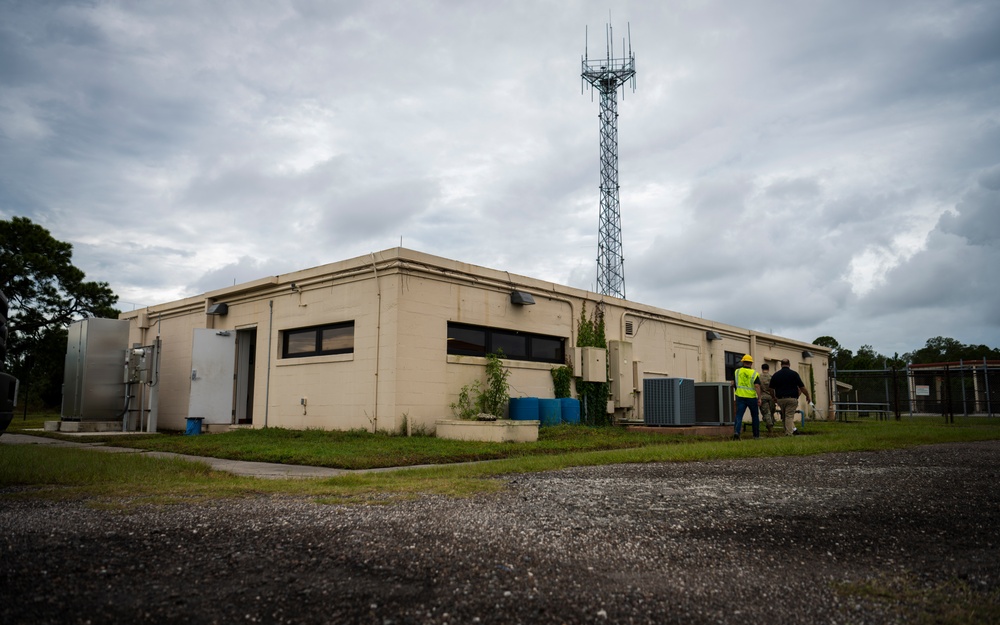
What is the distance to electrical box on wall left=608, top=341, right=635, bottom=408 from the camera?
1811 cm

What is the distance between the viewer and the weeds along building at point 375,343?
13.5 metres

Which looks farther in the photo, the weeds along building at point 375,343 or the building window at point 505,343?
the building window at point 505,343

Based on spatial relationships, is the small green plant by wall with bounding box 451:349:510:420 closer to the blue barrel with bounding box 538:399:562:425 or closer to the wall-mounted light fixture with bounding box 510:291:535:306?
the blue barrel with bounding box 538:399:562:425

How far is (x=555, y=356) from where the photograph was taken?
17.2 meters

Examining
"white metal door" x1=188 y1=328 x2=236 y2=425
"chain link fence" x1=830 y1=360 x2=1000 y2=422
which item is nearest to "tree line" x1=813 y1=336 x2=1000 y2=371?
"chain link fence" x1=830 y1=360 x2=1000 y2=422

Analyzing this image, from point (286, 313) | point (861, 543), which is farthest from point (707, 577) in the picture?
point (286, 313)

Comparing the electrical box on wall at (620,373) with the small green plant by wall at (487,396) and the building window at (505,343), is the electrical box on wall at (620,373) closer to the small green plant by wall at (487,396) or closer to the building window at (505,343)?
the building window at (505,343)

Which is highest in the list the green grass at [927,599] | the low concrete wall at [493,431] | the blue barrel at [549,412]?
the blue barrel at [549,412]

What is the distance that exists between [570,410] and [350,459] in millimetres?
7754

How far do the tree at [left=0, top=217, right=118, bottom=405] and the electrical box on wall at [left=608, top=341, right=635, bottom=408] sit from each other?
2577 centimetres

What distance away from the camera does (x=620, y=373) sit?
18219 millimetres

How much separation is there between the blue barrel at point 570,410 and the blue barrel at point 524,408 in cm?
95

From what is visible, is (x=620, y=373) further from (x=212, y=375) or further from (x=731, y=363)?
(x=212, y=375)

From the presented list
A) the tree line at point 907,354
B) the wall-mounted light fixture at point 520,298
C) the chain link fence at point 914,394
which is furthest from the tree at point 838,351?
the wall-mounted light fixture at point 520,298
